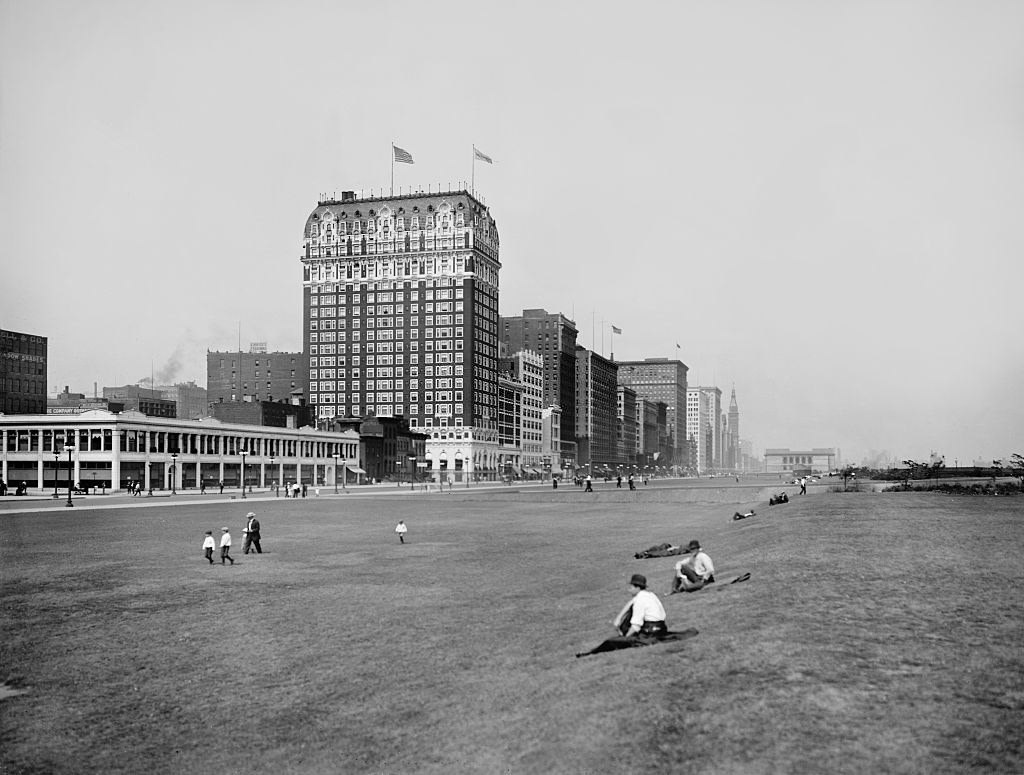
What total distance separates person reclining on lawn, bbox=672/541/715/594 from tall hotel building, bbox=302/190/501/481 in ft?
528

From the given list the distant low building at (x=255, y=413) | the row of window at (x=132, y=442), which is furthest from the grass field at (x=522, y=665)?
the distant low building at (x=255, y=413)

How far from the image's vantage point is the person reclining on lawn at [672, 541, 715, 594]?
24.2 meters

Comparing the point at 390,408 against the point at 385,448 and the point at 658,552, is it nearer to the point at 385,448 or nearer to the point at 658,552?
the point at 385,448

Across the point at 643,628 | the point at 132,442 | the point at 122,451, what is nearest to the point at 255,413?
the point at 132,442

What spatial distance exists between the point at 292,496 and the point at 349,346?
328ft

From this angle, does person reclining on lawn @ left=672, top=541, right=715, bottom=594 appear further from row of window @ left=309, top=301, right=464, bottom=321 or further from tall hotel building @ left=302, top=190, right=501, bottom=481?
row of window @ left=309, top=301, right=464, bottom=321

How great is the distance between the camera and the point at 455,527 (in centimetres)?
5362

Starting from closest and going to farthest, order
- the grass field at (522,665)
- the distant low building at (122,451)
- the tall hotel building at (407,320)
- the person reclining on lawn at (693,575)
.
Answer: the grass field at (522,665), the person reclining on lawn at (693,575), the distant low building at (122,451), the tall hotel building at (407,320)

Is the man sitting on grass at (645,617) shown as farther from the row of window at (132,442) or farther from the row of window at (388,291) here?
the row of window at (388,291)

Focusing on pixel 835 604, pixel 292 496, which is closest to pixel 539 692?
pixel 835 604

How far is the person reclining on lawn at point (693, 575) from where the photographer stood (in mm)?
24188

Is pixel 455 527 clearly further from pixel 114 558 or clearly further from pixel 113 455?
pixel 113 455

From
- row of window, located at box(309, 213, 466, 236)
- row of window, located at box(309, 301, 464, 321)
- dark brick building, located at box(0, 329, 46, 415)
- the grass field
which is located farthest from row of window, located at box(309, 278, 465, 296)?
the grass field

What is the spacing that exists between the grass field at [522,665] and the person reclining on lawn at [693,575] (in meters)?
0.76
